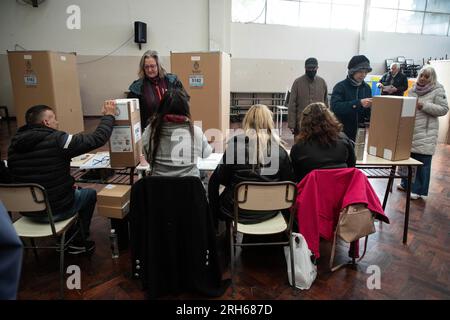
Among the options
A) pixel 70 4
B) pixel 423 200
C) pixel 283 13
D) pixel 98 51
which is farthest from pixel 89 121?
pixel 423 200

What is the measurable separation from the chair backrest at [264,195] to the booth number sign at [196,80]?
1898 millimetres

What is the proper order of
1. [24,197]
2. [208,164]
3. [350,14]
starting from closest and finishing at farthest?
[24,197] < [208,164] < [350,14]

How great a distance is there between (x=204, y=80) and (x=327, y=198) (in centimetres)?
196

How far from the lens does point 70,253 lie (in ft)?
7.32

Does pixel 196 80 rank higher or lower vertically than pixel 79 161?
higher

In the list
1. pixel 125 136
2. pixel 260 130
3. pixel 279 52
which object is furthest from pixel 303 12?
pixel 125 136

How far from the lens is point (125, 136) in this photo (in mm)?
2078

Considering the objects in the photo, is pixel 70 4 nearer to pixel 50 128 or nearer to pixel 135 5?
pixel 135 5

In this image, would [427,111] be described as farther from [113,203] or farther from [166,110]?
[113,203]

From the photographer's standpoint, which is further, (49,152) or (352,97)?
(352,97)

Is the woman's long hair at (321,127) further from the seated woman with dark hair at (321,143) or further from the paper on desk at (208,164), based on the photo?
the paper on desk at (208,164)

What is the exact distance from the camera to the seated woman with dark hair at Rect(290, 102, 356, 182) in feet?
6.37

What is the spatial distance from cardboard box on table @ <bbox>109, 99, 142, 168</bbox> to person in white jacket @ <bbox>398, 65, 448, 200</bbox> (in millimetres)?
2566
